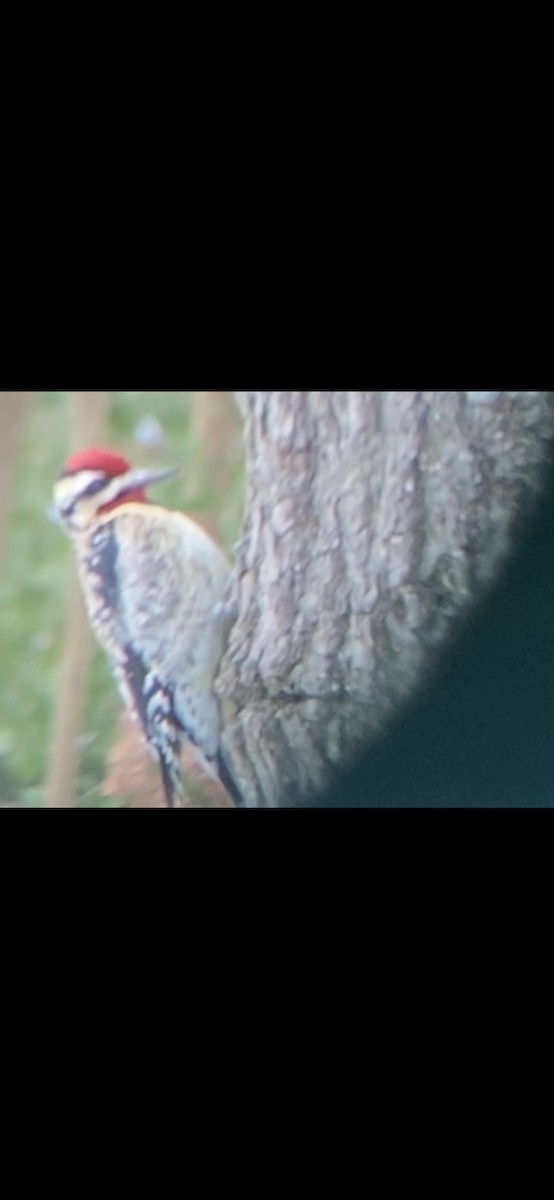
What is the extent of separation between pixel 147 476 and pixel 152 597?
247 mm

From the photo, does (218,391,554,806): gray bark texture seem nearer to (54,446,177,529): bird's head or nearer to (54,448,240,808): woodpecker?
(54,448,240,808): woodpecker

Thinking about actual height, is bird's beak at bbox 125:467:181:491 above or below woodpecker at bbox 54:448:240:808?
above

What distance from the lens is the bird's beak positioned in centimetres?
400

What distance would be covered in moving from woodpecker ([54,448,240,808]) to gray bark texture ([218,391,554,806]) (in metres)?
0.06

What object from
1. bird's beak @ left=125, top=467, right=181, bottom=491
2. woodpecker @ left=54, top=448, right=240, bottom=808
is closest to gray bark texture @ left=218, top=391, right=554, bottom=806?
woodpecker @ left=54, top=448, right=240, bottom=808

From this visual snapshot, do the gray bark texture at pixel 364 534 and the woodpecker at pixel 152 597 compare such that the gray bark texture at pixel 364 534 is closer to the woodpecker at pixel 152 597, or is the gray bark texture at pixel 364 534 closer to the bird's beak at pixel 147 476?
the woodpecker at pixel 152 597

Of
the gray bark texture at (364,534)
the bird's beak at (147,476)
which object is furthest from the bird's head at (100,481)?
the gray bark texture at (364,534)

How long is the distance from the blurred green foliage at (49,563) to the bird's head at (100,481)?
20mm

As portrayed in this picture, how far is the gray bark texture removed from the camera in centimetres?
398

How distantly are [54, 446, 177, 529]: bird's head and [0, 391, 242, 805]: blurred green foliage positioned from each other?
0.02m
